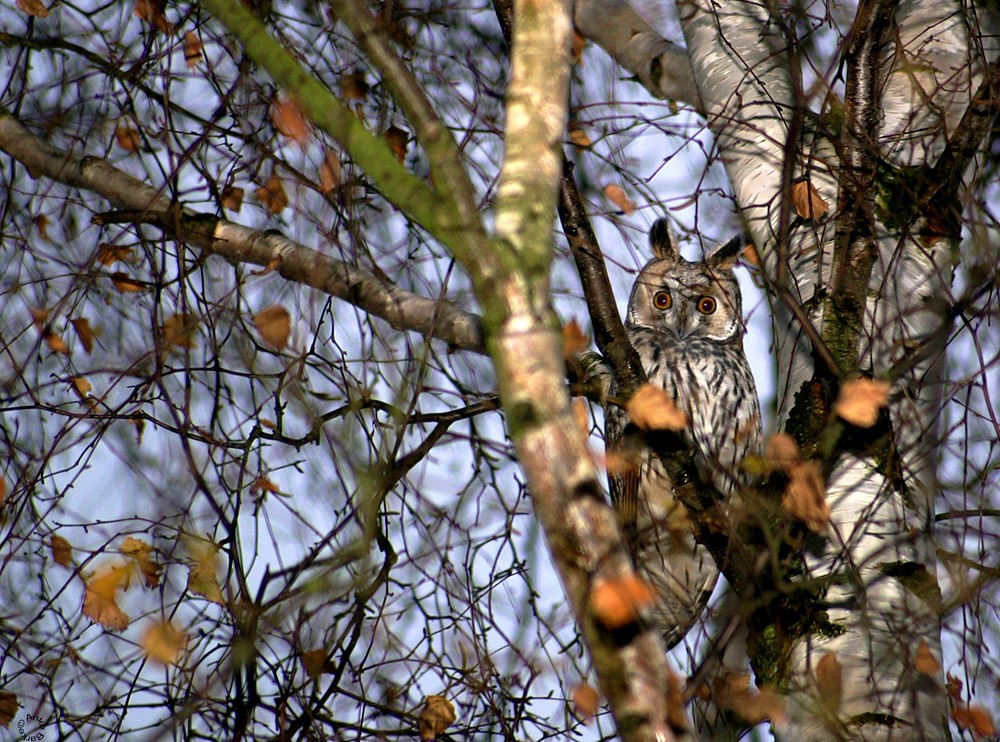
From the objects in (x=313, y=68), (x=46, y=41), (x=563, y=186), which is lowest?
(x=563, y=186)

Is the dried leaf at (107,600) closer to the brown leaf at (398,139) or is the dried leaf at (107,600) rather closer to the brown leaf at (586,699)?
the brown leaf at (586,699)

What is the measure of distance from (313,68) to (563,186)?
0.95 metres

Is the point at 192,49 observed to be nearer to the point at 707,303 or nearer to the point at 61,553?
the point at 61,553

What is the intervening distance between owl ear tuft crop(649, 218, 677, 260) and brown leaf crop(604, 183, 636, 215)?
62 cm

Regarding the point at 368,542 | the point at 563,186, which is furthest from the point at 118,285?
the point at 368,542

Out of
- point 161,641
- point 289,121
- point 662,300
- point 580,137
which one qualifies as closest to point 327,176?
point 289,121

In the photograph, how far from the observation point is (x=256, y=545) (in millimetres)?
2363

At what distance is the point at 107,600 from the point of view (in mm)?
2334

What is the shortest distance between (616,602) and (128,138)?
2352 mm

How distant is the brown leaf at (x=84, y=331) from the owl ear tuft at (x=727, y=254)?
→ 1877 millimetres

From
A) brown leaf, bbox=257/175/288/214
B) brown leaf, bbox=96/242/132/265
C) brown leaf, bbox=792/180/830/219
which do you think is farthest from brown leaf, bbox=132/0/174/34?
brown leaf, bbox=792/180/830/219

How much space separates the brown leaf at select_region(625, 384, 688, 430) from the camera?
1.99 metres

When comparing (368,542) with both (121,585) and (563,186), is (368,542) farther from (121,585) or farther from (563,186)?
(121,585)

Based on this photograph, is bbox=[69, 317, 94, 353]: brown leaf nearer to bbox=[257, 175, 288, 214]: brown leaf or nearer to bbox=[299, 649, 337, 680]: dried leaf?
bbox=[257, 175, 288, 214]: brown leaf
